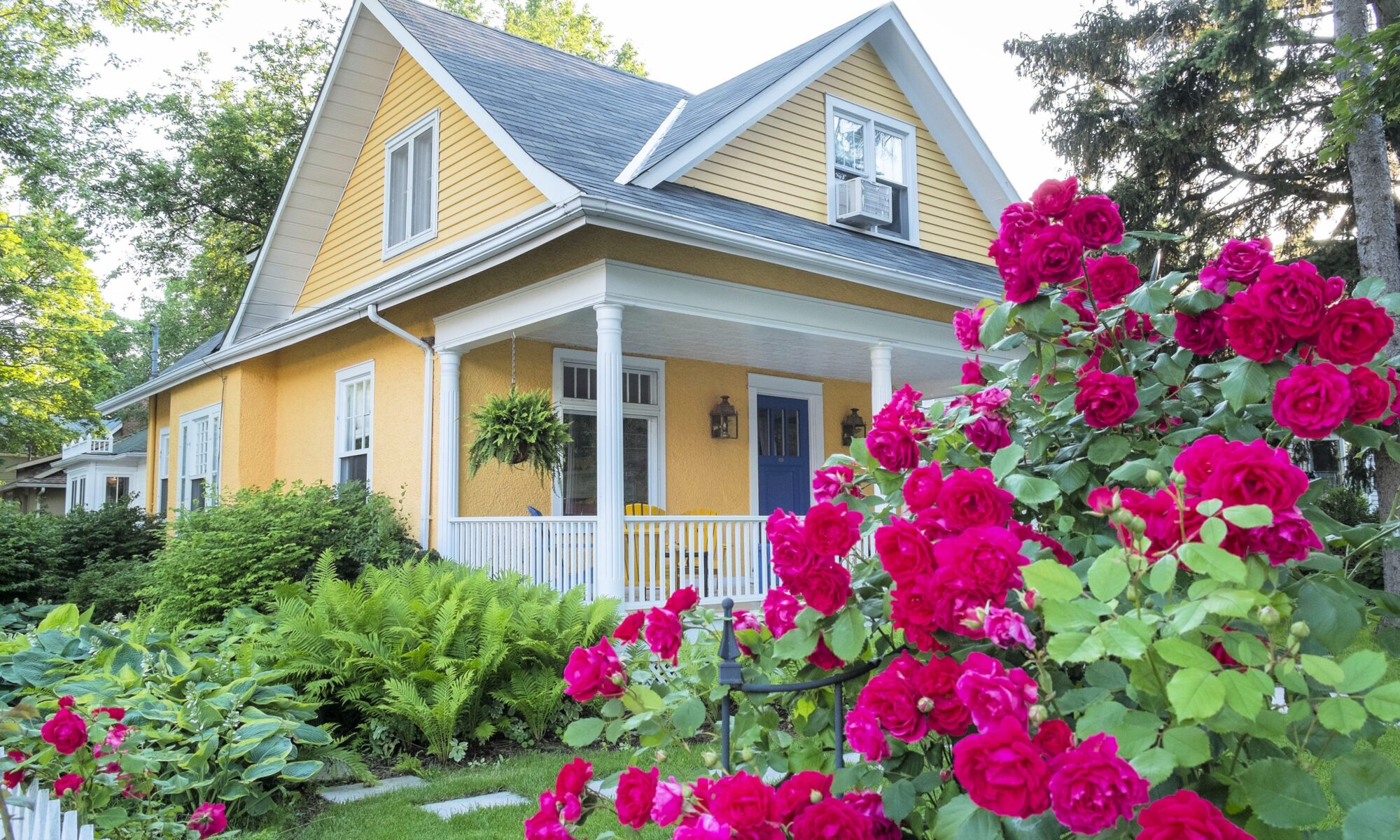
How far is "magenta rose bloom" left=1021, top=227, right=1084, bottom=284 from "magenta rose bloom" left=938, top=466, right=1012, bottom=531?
0.52 metres

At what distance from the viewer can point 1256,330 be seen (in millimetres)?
1553

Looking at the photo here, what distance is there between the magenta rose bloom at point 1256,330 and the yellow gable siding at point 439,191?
758 centimetres

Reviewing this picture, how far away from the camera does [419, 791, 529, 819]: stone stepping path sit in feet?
13.0

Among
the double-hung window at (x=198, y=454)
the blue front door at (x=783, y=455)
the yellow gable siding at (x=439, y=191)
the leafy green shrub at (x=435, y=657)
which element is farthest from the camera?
the double-hung window at (x=198, y=454)

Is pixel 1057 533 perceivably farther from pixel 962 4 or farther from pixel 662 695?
pixel 962 4

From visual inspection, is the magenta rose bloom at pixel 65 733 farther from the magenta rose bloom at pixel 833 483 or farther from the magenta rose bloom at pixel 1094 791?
the magenta rose bloom at pixel 1094 791

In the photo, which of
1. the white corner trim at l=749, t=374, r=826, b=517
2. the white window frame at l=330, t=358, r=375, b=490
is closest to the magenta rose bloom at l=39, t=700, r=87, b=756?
the white window frame at l=330, t=358, r=375, b=490

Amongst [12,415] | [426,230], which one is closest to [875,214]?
[426,230]

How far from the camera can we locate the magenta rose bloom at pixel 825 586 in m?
1.54

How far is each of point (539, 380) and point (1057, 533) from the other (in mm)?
7875

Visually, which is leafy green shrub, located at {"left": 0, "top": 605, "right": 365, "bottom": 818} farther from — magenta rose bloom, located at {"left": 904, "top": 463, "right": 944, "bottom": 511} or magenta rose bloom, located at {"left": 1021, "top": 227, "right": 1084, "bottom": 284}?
magenta rose bloom, located at {"left": 1021, "top": 227, "right": 1084, "bottom": 284}

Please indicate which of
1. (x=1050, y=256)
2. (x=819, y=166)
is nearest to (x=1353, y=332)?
(x=1050, y=256)

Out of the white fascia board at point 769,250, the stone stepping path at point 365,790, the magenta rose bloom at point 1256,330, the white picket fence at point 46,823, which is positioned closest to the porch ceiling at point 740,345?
the white fascia board at point 769,250

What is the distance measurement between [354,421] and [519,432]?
3939 millimetres
